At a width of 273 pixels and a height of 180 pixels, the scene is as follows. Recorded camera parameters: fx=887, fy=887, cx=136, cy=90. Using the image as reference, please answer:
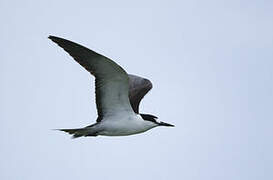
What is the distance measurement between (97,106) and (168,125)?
1.46 metres

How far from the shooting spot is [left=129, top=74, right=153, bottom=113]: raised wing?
57.8 ft

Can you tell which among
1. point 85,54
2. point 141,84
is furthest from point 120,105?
point 141,84

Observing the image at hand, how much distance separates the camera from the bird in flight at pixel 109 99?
14.5 meters

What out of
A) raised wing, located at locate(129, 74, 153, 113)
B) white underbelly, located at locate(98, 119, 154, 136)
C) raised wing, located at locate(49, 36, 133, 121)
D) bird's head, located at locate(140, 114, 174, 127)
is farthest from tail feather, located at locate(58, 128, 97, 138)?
raised wing, located at locate(129, 74, 153, 113)

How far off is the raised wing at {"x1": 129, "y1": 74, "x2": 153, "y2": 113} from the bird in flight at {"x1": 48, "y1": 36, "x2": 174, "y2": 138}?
133 cm

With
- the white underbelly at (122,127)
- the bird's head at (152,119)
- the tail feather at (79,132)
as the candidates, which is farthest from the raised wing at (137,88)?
the tail feather at (79,132)

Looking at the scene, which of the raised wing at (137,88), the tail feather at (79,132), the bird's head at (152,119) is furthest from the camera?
the raised wing at (137,88)

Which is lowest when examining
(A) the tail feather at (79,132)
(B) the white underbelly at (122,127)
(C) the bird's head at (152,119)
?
(A) the tail feather at (79,132)

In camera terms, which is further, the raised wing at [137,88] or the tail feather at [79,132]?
the raised wing at [137,88]

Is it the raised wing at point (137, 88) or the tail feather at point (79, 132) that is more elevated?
the raised wing at point (137, 88)

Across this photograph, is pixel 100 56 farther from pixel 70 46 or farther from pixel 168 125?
pixel 168 125

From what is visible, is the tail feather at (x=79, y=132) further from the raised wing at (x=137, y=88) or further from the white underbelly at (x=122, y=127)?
the raised wing at (x=137, y=88)

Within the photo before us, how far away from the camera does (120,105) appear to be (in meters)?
15.5

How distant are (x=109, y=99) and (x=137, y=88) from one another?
115 inches
